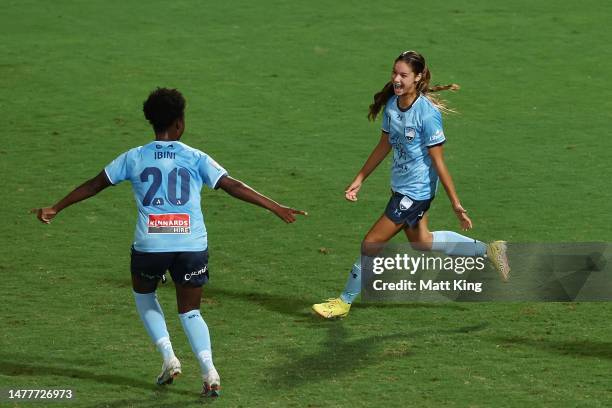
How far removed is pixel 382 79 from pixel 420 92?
863cm

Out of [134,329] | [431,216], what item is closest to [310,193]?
[431,216]

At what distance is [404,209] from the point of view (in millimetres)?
9875

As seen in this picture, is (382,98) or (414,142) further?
(382,98)

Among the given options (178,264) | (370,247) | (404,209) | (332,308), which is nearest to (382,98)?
(404,209)

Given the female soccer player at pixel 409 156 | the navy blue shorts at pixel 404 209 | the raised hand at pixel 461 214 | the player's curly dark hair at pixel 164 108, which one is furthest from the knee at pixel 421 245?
the player's curly dark hair at pixel 164 108

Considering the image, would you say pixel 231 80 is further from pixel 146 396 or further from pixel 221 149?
pixel 146 396

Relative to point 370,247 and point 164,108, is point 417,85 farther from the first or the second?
point 164,108

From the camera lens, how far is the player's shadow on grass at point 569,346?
9.34m

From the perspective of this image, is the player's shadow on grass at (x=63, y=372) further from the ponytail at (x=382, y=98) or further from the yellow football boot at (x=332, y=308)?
the ponytail at (x=382, y=98)

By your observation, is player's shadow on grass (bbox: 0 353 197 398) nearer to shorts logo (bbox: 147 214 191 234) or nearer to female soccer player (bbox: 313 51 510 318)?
shorts logo (bbox: 147 214 191 234)

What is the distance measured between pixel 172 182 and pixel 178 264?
55cm

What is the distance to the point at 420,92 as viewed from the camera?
9.89 meters

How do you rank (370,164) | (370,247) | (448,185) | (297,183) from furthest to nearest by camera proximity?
(297,183) < (370,164) < (370,247) < (448,185)

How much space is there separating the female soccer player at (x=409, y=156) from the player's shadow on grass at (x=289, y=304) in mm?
321
